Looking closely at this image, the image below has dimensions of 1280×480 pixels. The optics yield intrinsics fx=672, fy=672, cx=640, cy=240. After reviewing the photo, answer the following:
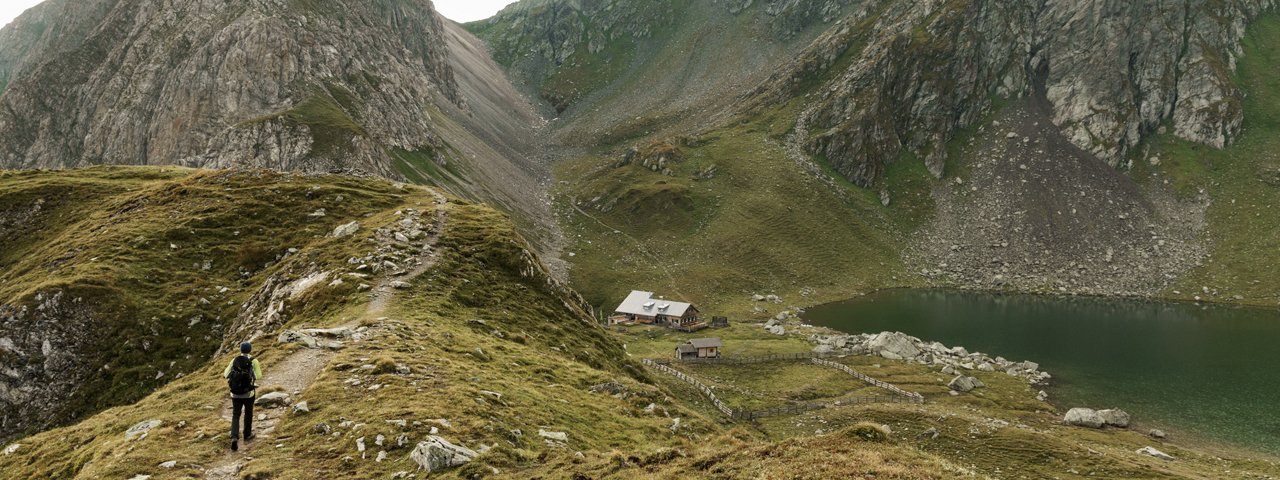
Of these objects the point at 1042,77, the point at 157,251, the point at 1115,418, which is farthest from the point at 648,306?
the point at 1042,77

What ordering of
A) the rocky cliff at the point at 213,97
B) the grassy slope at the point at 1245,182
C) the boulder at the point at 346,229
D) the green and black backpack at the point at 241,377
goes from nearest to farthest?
the green and black backpack at the point at 241,377
the boulder at the point at 346,229
the rocky cliff at the point at 213,97
the grassy slope at the point at 1245,182

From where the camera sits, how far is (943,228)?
6220 inches

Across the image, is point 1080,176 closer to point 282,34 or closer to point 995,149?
point 995,149

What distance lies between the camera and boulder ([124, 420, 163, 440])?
68.8ft

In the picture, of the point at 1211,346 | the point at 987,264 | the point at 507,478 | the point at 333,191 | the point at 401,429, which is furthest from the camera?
the point at 987,264

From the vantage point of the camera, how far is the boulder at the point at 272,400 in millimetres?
22734

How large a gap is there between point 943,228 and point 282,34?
150003 mm

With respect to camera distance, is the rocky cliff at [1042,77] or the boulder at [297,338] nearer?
the boulder at [297,338]

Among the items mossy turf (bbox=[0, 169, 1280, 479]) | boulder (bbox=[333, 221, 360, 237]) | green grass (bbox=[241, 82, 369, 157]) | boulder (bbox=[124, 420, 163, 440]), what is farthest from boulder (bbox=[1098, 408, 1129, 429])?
green grass (bbox=[241, 82, 369, 157])

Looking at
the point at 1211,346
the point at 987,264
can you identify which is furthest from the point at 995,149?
the point at 1211,346

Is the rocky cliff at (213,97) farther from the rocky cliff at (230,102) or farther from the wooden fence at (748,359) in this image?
the wooden fence at (748,359)

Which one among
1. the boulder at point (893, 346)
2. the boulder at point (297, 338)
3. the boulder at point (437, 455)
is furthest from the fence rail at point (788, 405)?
the boulder at point (437, 455)

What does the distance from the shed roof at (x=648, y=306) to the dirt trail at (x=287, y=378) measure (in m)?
68.2

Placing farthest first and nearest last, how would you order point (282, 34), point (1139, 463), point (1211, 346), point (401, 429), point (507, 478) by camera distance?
point (282, 34) < point (1211, 346) < point (1139, 463) < point (401, 429) < point (507, 478)
